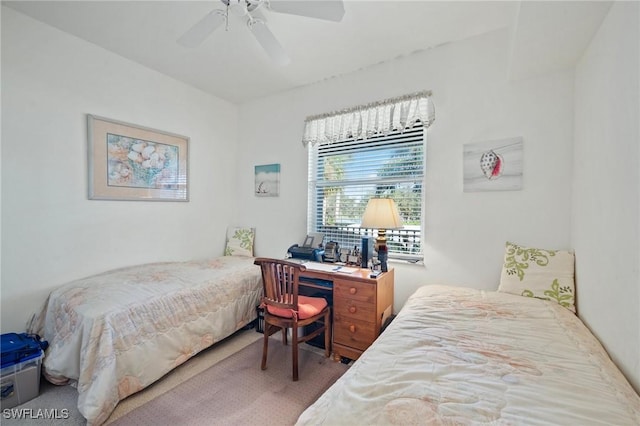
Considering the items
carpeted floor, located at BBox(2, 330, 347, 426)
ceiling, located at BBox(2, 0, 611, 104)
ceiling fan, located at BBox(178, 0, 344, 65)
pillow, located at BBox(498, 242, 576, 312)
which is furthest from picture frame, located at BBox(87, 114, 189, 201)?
pillow, located at BBox(498, 242, 576, 312)

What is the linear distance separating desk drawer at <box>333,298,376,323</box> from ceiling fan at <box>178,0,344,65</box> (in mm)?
1908

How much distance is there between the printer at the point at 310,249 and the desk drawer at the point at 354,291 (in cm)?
53

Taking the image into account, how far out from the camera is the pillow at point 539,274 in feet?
5.87

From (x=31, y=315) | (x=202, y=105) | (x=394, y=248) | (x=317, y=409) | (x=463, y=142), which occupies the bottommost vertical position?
(x=31, y=315)

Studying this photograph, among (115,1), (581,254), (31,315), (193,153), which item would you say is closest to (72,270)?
(31,315)

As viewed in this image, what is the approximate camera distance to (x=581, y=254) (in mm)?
1716

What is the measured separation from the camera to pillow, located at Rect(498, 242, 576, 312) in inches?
70.4

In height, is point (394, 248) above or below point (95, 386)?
above

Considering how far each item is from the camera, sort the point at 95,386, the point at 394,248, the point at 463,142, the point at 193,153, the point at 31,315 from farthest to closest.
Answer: the point at 193,153 < the point at 394,248 < the point at 463,142 < the point at 31,315 < the point at 95,386

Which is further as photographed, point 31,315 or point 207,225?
point 207,225

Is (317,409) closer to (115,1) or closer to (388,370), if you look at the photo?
(388,370)

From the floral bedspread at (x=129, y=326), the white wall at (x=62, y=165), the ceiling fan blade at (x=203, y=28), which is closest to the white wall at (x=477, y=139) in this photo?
the ceiling fan blade at (x=203, y=28)

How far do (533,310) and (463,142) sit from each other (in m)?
1.34

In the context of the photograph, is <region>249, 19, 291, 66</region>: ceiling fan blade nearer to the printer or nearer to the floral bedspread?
the printer
